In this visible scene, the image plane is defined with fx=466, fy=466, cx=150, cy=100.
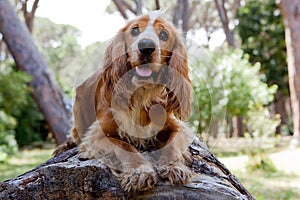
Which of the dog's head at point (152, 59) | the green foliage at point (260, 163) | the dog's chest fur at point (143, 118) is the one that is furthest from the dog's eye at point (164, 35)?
the green foliage at point (260, 163)

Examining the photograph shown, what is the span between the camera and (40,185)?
3064 millimetres

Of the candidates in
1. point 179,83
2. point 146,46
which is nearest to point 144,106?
point 179,83

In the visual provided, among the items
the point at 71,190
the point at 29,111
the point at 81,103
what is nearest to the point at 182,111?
the point at 71,190

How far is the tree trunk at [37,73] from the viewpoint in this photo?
9.41m

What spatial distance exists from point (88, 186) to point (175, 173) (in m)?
0.57

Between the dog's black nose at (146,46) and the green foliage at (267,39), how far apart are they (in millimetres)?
18069

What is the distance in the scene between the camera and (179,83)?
345 centimetres

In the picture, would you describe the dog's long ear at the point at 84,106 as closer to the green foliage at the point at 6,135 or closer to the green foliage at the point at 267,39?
the green foliage at the point at 6,135

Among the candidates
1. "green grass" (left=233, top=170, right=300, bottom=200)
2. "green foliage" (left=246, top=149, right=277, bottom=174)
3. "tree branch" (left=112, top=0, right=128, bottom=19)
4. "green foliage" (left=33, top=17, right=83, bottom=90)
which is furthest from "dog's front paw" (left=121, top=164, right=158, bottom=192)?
"green foliage" (left=33, top=17, right=83, bottom=90)

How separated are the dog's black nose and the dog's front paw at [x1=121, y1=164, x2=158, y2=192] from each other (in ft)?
2.53

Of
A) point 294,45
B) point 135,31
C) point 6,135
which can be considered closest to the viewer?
point 135,31

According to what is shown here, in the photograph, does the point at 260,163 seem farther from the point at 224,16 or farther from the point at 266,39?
the point at 224,16

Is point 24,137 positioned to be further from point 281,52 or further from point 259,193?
point 259,193

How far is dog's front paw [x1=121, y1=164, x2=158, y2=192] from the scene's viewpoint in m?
2.92
